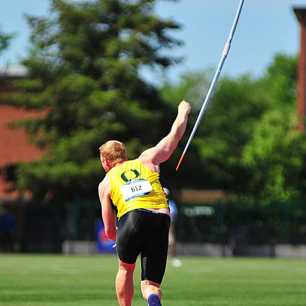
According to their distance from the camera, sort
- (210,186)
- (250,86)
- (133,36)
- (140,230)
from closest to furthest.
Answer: (140,230) → (133,36) → (210,186) → (250,86)

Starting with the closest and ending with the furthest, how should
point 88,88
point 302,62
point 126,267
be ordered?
point 126,267 → point 88,88 → point 302,62

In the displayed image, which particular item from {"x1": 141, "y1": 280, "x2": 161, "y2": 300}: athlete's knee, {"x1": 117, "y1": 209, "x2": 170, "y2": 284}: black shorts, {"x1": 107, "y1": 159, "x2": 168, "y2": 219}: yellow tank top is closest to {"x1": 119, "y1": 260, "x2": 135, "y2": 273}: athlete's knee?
{"x1": 117, "y1": 209, "x2": 170, "y2": 284}: black shorts

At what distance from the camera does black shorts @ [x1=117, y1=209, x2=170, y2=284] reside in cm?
1180

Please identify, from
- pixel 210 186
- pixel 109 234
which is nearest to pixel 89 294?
pixel 109 234

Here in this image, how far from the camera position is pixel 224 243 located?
47.0m

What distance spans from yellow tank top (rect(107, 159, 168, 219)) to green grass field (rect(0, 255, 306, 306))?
475cm

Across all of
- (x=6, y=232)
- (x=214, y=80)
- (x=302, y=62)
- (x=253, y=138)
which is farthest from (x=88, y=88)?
(x=214, y=80)

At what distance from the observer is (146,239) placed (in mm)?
11828

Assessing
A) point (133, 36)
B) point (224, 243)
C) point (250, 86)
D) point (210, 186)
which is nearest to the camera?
point (224, 243)

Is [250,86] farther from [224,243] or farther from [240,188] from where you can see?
[224,243]

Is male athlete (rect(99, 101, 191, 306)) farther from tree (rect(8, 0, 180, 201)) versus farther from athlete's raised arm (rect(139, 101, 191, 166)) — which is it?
tree (rect(8, 0, 180, 201))

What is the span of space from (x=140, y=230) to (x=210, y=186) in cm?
4752

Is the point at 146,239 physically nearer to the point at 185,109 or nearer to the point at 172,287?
the point at 185,109

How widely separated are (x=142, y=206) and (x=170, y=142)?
25.1 inches
